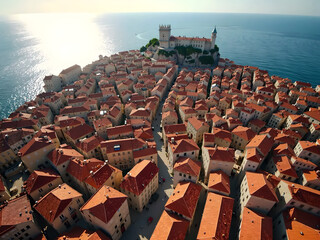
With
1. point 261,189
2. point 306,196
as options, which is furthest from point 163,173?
point 306,196

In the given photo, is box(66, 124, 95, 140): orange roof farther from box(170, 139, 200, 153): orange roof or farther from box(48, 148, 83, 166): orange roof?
box(170, 139, 200, 153): orange roof

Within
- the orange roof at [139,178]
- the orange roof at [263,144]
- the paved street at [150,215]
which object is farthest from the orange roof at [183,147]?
the orange roof at [263,144]

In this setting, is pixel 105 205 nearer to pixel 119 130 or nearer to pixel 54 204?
pixel 54 204

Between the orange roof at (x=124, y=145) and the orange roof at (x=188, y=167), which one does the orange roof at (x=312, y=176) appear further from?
the orange roof at (x=124, y=145)

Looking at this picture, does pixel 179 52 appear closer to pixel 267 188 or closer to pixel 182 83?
pixel 182 83

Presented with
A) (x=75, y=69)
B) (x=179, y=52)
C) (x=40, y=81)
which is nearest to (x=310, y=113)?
(x=179, y=52)

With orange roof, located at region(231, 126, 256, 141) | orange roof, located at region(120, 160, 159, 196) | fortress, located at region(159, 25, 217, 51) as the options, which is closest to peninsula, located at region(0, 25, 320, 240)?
orange roof, located at region(120, 160, 159, 196)
